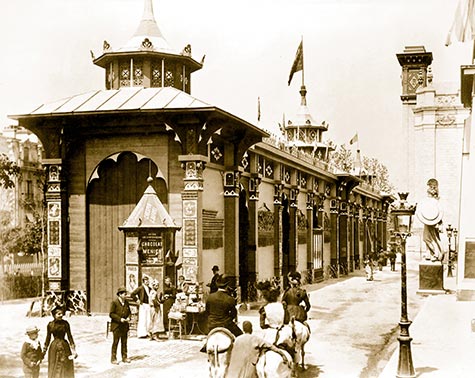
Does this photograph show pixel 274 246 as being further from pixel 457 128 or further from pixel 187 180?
pixel 457 128

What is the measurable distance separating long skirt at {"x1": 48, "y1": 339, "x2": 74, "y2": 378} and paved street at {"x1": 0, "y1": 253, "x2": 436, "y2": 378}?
5.86 ft

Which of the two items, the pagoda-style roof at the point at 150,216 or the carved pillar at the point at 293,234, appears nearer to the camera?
the pagoda-style roof at the point at 150,216

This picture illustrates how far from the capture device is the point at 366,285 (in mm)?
30281

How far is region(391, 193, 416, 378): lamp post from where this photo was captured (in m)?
10.6

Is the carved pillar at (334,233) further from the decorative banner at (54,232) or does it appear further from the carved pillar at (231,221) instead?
the decorative banner at (54,232)

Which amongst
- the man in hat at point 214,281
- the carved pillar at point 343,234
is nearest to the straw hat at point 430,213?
the man in hat at point 214,281

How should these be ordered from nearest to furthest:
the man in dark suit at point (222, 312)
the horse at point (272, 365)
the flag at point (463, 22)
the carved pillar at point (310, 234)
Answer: the horse at point (272, 365)
the man in dark suit at point (222, 312)
the flag at point (463, 22)
the carved pillar at point (310, 234)

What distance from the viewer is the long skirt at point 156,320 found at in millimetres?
15608

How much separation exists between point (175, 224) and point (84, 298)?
3613mm

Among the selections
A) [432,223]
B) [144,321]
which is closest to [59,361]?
[144,321]

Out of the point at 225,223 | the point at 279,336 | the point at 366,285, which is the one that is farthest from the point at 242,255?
Answer: the point at 279,336

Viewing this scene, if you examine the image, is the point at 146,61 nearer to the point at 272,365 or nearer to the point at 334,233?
the point at 272,365

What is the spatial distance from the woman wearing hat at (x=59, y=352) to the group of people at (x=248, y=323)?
1978mm

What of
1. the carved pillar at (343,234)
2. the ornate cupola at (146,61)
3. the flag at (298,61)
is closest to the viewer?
the ornate cupola at (146,61)
